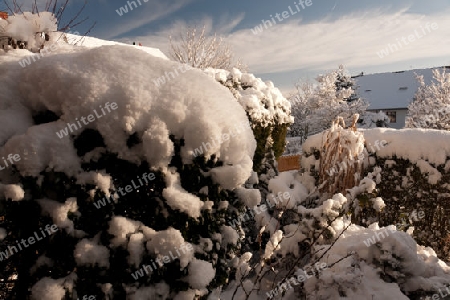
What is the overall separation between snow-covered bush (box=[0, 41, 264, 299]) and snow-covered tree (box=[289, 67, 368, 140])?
19.5m

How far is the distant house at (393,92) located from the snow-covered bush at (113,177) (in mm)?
37854

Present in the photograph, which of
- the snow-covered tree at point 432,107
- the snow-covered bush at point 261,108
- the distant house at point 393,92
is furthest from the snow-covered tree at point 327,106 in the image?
the snow-covered bush at point 261,108

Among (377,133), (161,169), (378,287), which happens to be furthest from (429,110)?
(161,169)

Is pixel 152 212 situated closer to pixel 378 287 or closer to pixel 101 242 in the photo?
pixel 101 242

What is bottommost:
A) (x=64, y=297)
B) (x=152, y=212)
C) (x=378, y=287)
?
(x=378, y=287)

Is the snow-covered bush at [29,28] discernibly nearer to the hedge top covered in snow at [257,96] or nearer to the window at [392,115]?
the hedge top covered in snow at [257,96]

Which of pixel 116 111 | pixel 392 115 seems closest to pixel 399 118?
pixel 392 115

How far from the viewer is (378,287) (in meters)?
3.05

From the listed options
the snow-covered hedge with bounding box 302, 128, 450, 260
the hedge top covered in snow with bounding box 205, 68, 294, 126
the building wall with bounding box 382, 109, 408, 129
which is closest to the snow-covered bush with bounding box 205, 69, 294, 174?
the hedge top covered in snow with bounding box 205, 68, 294, 126

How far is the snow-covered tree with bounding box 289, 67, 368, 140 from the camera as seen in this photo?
22.8 meters

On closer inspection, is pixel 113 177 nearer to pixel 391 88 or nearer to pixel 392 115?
pixel 392 115

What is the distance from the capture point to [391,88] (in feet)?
129

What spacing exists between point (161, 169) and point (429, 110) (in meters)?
25.5

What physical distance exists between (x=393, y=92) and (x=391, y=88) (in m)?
0.72
